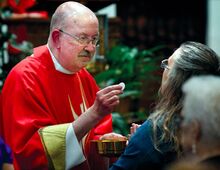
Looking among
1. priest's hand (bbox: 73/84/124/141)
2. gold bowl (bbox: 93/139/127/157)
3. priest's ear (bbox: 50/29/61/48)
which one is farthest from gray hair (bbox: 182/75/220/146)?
priest's ear (bbox: 50/29/61/48)

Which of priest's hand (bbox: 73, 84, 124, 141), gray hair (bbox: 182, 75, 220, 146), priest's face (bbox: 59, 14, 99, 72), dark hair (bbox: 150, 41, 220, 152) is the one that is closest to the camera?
gray hair (bbox: 182, 75, 220, 146)

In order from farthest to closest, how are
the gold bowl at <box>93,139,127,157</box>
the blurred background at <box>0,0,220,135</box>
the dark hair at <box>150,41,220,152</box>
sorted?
the blurred background at <box>0,0,220,135</box>
the gold bowl at <box>93,139,127,157</box>
the dark hair at <box>150,41,220,152</box>

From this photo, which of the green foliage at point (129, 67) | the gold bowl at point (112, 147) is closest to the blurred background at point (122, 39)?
the green foliage at point (129, 67)

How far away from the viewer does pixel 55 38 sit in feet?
16.4

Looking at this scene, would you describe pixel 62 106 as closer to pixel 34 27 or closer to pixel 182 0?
pixel 34 27

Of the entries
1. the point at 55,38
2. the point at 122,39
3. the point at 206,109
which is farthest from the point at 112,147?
the point at 122,39

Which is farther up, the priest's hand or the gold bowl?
the priest's hand

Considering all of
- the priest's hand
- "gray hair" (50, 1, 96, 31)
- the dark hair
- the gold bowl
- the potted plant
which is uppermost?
"gray hair" (50, 1, 96, 31)

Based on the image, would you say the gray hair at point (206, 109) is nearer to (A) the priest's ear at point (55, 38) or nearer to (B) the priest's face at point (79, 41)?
(B) the priest's face at point (79, 41)

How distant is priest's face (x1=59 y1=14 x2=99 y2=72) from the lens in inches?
194

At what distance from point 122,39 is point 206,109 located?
7.39m

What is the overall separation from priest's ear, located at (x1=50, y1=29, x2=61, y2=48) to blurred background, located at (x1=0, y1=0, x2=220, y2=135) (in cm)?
74

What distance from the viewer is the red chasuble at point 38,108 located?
187 inches

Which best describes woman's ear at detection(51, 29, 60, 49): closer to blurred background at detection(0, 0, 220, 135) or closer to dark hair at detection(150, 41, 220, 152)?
blurred background at detection(0, 0, 220, 135)
